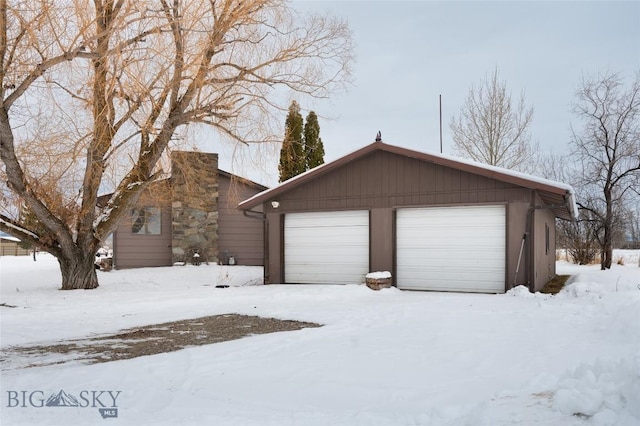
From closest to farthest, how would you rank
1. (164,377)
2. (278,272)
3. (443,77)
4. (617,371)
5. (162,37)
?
(617,371), (164,377), (162,37), (278,272), (443,77)

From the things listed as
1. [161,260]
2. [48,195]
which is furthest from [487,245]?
[161,260]

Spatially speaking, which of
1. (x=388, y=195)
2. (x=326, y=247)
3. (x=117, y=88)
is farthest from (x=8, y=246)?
(x=388, y=195)

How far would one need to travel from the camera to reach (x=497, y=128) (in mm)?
24656

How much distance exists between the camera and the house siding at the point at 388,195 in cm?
1144

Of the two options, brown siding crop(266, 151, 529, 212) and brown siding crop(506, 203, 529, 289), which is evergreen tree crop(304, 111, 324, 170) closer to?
brown siding crop(266, 151, 529, 212)

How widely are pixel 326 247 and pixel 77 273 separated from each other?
6.66 m

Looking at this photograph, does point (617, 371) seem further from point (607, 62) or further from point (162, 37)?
point (607, 62)

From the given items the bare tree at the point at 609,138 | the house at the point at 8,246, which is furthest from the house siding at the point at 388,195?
the house at the point at 8,246

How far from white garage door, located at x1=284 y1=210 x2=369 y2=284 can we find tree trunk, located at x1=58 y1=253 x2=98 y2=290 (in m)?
5.33

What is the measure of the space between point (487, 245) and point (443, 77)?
444 inches

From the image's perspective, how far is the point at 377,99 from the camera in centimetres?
1903

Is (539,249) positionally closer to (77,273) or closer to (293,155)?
(293,155)

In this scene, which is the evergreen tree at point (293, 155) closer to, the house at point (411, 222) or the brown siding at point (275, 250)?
the brown siding at point (275, 250)

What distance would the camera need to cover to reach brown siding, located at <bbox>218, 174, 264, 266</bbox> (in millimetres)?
19359
